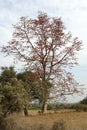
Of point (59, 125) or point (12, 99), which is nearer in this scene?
point (59, 125)

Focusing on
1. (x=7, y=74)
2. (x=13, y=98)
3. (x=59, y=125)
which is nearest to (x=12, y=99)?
(x=13, y=98)

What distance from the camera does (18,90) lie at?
876 inches

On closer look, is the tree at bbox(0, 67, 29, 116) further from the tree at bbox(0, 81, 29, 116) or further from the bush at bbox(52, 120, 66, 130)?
the bush at bbox(52, 120, 66, 130)

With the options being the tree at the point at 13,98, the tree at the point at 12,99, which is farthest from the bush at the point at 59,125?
the tree at the point at 12,99

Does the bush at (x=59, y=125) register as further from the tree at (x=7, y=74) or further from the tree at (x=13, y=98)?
the tree at (x=7, y=74)

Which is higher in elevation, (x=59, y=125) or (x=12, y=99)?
(x=12, y=99)

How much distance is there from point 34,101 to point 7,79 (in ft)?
8.13

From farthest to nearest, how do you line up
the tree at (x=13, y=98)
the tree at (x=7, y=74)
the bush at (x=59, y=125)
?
the tree at (x=7, y=74)
the tree at (x=13, y=98)
the bush at (x=59, y=125)

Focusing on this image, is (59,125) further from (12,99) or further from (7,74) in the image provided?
(7,74)

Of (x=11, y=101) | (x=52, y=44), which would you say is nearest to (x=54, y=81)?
(x=52, y=44)

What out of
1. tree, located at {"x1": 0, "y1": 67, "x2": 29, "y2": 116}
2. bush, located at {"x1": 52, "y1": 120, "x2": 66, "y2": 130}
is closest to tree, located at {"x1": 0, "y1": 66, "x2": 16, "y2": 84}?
tree, located at {"x1": 0, "y1": 67, "x2": 29, "y2": 116}

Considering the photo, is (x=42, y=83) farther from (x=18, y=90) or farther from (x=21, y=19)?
(x=21, y=19)

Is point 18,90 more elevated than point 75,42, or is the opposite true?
point 75,42

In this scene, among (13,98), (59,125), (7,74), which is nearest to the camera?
(59,125)
